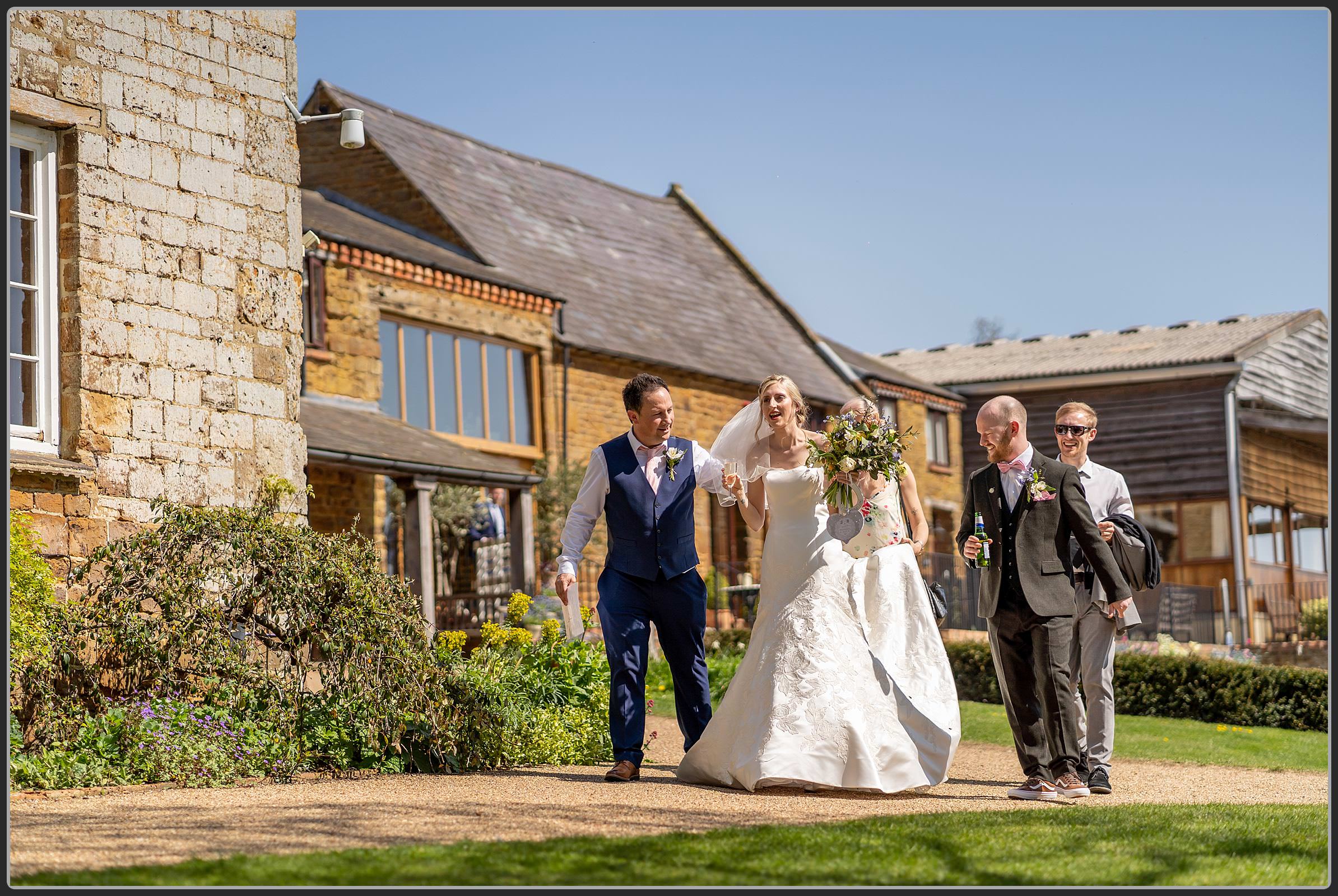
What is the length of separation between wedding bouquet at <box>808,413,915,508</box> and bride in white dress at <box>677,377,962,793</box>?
8cm

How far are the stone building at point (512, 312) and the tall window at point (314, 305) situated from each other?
0.22 feet

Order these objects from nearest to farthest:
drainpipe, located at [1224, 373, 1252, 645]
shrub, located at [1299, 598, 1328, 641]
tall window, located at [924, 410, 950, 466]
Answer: shrub, located at [1299, 598, 1328, 641], drainpipe, located at [1224, 373, 1252, 645], tall window, located at [924, 410, 950, 466]

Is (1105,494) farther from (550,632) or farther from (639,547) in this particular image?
(550,632)

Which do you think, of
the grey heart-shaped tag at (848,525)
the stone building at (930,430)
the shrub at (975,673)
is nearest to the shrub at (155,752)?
the grey heart-shaped tag at (848,525)

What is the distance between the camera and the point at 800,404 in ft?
25.5

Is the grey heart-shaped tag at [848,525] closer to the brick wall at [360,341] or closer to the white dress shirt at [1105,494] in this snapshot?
the white dress shirt at [1105,494]

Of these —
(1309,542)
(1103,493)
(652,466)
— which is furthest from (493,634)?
(1309,542)

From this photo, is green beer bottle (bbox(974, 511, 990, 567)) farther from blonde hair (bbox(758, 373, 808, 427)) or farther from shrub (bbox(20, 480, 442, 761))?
shrub (bbox(20, 480, 442, 761))

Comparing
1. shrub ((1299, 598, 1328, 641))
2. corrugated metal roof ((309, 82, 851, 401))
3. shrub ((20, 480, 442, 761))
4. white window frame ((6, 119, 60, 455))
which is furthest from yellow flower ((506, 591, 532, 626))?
shrub ((1299, 598, 1328, 641))

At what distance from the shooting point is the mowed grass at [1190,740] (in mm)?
10727

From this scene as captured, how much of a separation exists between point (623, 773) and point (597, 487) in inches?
59.3

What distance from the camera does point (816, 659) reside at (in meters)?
7.23

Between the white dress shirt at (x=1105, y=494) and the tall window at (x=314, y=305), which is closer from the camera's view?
the white dress shirt at (x=1105, y=494)

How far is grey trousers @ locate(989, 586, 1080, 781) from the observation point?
712 centimetres
